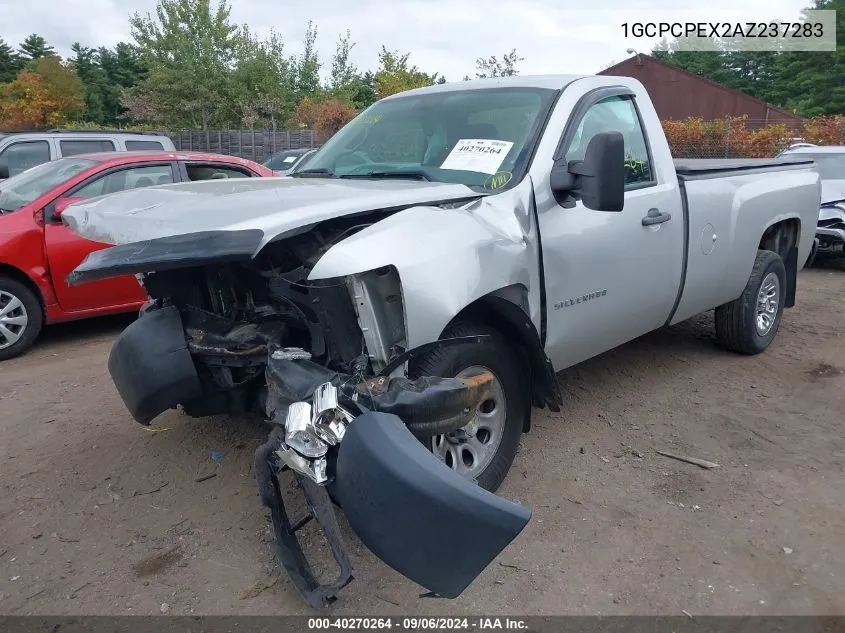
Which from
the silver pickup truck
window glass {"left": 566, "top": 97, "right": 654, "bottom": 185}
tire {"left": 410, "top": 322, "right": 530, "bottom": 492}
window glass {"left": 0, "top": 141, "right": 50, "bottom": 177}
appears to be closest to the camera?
the silver pickup truck

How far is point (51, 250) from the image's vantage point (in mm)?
5773

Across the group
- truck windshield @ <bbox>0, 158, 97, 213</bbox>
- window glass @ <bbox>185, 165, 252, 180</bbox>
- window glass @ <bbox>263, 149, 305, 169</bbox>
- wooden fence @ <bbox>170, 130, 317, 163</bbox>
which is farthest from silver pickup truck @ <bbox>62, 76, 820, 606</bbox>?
wooden fence @ <bbox>170, 130, 317, 163</bbox>

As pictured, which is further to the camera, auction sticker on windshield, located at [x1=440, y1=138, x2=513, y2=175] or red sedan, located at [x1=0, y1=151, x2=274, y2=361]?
red sedan, located at [x1=0, y1=151, x2=274, y2=361]

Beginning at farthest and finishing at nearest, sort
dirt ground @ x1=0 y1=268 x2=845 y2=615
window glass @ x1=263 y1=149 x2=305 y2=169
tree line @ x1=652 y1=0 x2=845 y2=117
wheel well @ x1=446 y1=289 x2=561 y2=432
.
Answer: tree line @ x1=652 y1=0 x2=845 y2=117 → window glass @ x1=263 y1=149 x2=305 y2=169 → wheel well @ x1=446 y1=289 x2=561 y2=432 → dirt ground @ x1=0 y1=268 x2=845 y2=615

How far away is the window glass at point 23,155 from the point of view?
369 inches

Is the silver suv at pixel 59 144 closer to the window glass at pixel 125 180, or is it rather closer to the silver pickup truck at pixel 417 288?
the window glass at pixel 125 180

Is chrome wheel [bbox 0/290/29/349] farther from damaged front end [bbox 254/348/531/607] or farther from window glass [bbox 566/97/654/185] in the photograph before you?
window glass [bbox 566/97/654/185]

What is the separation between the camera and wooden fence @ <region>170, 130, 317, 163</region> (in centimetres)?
2188

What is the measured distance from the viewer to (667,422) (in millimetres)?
4453

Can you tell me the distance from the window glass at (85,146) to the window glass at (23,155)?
221 mm

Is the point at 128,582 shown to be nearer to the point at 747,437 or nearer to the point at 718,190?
the point at 747,437

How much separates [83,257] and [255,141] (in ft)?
56.3

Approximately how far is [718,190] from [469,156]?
2017 millimetres

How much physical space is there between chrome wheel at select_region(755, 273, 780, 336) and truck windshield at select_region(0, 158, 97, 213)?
227 inches
